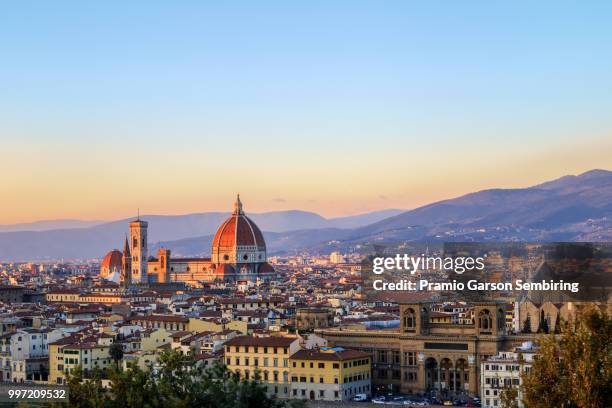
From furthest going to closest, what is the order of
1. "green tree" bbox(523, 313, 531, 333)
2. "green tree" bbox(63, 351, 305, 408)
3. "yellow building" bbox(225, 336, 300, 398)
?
1. "green tree" bbox(523, 313, 531, 333)
2. "yellow building" bbox(225, 336, 300, 398)
3. "green tree" bbox(63, 351, 305, 408)

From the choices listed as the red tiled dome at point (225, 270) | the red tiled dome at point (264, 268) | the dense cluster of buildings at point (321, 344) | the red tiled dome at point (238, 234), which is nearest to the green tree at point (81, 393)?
the dense cluster of buildings at point (321, 344)

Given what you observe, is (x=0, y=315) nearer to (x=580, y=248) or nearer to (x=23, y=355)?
(x=23, y=355)

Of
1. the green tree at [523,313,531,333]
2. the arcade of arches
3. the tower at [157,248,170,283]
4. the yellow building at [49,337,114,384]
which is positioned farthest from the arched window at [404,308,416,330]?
the tower at [157,248,170,283]

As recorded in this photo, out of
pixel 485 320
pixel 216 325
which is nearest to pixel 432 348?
pixel 485 320

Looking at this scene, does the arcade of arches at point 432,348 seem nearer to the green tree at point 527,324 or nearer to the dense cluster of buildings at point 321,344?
the dense cluster of buildings at point 321,344

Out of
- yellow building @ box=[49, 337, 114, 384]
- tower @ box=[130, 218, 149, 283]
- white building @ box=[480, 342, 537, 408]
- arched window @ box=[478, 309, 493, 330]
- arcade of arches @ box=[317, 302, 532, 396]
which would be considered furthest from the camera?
tower @ box=[130, 218, 149, 283]

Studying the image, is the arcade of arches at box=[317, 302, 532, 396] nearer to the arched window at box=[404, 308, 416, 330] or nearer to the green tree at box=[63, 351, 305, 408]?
the arched window at box=[404, 308, 416, 330]

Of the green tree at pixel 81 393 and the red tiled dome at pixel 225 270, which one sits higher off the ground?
the red tiled dome at pixel 225 270
